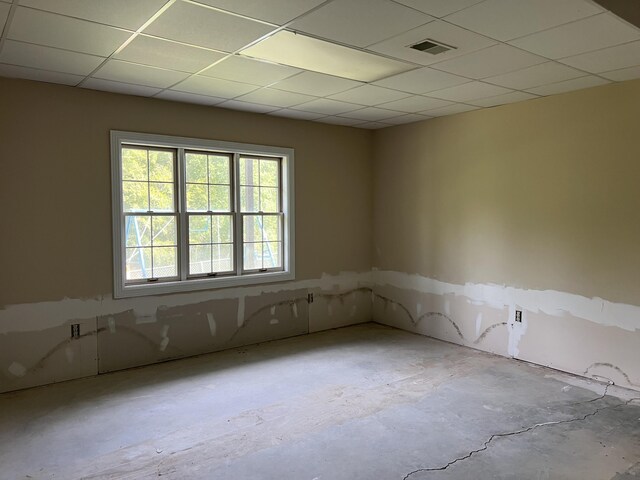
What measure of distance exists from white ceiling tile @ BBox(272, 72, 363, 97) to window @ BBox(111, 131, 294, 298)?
47.5 inches

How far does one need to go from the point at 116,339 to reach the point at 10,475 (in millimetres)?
1776

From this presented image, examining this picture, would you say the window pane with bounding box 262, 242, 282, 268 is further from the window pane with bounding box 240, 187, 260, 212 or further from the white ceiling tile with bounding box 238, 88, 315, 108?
the white ceiling tile with bounding box 238, 88, 315, 108

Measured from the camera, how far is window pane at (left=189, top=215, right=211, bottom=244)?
4.92 metres

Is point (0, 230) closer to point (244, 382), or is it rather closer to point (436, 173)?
point (244, 382)

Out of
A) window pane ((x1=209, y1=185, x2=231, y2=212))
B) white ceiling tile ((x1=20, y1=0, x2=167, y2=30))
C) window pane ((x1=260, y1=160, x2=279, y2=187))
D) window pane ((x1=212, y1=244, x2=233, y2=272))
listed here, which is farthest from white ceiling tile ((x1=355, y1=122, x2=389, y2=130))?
white ceiling tile ((x1=20, y1=0, x2=167, y2=30))

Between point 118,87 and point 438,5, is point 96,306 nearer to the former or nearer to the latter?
Result: point 118,87

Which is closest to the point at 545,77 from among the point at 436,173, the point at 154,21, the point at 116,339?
the point at 436,173

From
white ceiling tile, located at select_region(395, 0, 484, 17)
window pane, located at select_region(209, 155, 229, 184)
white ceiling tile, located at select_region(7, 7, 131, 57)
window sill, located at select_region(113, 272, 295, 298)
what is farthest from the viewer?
window pane, located at select_region(209, 155, 229, 184)

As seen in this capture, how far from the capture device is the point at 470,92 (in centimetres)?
424

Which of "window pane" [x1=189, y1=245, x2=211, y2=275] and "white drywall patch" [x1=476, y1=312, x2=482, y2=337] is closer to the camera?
"window pane" [x1=189, y1=245, x2=211, y2=275]

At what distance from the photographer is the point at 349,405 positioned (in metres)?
3.64

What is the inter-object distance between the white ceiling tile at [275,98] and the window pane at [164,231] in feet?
4.72

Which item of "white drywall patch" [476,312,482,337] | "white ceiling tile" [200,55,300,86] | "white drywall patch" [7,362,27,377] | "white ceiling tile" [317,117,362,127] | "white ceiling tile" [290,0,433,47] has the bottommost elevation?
"white drywall patch" [7,362,27,377]

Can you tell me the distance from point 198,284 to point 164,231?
0.65 metres
